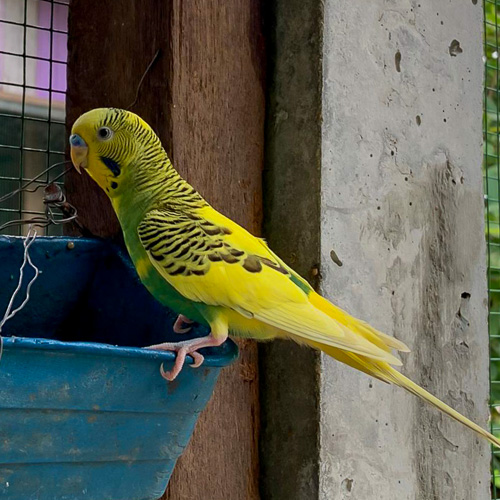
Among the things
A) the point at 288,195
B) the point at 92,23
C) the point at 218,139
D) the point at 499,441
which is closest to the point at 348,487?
the point at 499,441

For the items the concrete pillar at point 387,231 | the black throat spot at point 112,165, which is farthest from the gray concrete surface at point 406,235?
the black throat spot at point 112,165

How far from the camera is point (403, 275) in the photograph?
1484 millimetres

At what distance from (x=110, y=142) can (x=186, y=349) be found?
0.35 meters

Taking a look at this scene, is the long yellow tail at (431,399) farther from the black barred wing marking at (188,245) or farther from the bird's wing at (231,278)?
the black barred wing marking at (188,245)

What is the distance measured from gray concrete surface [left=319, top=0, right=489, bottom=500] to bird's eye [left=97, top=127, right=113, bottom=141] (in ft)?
1.24

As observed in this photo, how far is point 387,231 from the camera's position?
1.47 meters

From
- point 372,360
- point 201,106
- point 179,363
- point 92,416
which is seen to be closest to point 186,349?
point 179,363

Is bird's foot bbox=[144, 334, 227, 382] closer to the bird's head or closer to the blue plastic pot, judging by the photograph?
the blue plastic pot

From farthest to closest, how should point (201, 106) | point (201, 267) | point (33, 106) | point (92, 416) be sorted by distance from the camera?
point (33, 106) → point (201, 106) → point (201, 267) → point (92, 416)

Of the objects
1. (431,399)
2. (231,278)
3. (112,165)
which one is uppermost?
(112,165)

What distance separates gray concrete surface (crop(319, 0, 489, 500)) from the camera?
1392 mm

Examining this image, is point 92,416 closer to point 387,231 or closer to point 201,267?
point 201,267

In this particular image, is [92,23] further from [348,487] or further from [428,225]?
[348,487]

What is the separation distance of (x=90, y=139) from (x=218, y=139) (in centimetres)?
28
